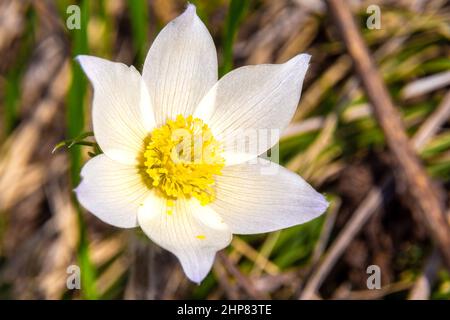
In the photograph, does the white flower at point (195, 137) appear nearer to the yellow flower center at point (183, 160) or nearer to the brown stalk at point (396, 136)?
the yellow flower center at point (183, 160)

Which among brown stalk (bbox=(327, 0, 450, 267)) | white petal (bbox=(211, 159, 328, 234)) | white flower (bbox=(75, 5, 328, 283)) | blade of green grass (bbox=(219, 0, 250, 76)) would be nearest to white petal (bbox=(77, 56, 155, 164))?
white flower (bbox=(75, 5, 328, 283))

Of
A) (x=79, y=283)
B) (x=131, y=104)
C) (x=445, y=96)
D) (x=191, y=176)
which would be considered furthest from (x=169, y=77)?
(x=445, y=96)

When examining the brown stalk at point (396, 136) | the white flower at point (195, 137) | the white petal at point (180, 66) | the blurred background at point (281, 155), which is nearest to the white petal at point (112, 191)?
the white flower at point (195, 137)

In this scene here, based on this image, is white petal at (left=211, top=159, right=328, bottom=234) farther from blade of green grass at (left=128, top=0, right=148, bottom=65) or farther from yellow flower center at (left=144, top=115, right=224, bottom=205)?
blade of green grass at (left=128, top=0, right=148, bottom=65)

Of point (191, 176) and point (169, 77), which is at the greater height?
point (169, 77)
